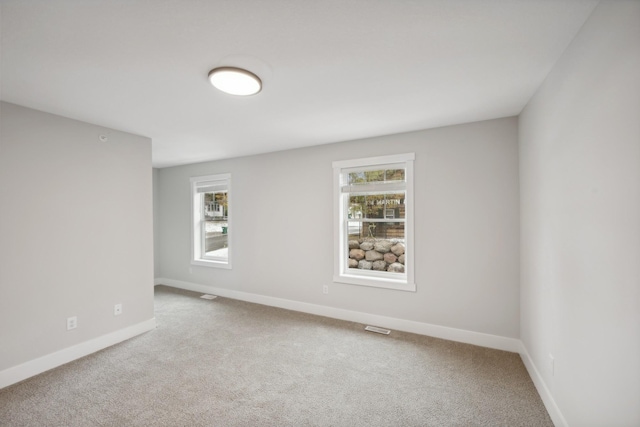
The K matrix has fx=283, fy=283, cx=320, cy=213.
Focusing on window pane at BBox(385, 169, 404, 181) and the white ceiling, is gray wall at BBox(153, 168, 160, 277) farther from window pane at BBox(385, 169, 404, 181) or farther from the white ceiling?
window pane at BBox(385, 169, 404, 181)

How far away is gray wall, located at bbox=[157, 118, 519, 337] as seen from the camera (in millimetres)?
2988

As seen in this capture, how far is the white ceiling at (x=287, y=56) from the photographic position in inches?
54.9

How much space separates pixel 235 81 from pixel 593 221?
2.31 metres

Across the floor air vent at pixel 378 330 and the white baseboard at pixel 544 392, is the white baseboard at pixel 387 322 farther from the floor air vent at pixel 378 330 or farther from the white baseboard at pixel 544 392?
the white baseboard at pixel 544 392

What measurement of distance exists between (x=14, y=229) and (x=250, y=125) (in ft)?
7.61

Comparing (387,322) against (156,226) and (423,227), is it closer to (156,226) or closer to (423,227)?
(423,227)

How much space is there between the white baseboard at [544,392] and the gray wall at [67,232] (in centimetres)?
415

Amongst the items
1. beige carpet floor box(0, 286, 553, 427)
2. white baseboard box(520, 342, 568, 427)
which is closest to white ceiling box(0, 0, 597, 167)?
white baseboard box(520, 342, 568, 427)

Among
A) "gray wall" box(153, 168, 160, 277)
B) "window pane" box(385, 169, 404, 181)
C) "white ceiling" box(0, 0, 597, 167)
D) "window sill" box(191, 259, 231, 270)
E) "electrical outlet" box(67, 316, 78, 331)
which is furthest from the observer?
"gray wall" box(153, 168, 160, 277)

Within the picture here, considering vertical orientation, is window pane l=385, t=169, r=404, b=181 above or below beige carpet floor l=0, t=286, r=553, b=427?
above

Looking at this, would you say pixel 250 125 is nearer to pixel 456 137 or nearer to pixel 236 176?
pixel 236 176

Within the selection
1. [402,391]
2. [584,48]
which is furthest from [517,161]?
[402,391]

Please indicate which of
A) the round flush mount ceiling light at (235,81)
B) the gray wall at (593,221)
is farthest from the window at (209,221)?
the gray wall at (593,221)

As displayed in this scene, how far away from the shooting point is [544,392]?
2.12 m
